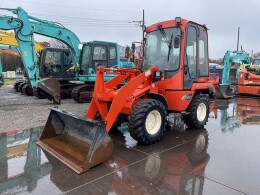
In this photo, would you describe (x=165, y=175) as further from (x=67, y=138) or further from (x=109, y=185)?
(x=67, y=138)

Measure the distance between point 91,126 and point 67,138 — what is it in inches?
31.8

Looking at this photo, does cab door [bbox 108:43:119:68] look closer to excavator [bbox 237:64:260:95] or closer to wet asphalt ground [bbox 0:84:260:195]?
wet asphalt ground [bbox 0:84:260:195]

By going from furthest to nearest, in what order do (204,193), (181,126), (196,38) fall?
(181,126) < (196,38) < (204,193)

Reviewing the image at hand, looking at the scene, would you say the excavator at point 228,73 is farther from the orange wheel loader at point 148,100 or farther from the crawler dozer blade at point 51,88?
the crawler dozer blade at point 51,88

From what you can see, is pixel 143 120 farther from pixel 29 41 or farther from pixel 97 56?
pixel 97 56

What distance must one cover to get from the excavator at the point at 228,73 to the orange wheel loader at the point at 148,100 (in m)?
6.07

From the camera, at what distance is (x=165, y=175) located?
12.0ft

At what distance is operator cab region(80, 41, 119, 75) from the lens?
1062 cm

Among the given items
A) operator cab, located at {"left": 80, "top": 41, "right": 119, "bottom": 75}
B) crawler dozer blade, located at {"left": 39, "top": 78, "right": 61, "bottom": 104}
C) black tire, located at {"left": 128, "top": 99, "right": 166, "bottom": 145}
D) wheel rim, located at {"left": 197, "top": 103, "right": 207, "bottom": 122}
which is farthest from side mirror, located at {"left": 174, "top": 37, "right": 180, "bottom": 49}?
operator cab, located at {"left": 80, "top": 41, "right": 119, "bottom": 75}

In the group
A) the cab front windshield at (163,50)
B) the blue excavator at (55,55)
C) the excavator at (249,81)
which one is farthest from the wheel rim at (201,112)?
the excavator at (249,81)

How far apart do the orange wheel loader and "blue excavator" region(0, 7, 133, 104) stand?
4.55m

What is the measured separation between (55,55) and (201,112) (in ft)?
27.6

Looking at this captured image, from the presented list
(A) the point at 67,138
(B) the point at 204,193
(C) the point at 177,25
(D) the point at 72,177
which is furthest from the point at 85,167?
(C) the point at 177,25

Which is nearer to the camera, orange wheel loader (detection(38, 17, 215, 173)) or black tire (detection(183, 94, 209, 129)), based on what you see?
orange wheel loader (detection(38, 17, 215, 173))
